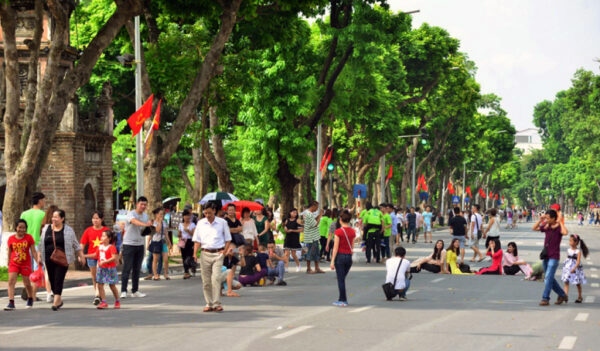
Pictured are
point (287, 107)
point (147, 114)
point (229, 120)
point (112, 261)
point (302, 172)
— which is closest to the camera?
point (112, 261)

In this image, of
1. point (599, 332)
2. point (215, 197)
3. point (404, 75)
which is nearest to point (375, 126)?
point (404, 75)

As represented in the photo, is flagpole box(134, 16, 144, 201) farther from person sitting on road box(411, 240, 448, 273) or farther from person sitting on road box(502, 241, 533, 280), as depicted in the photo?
person sitting on road box(502, 241, 533, 280)

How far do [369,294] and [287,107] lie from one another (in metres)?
22.9

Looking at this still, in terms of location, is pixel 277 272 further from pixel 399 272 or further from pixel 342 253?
pixel 342 253

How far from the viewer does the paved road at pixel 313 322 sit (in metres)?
13.3

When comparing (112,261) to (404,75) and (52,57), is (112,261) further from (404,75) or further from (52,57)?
(404,75)

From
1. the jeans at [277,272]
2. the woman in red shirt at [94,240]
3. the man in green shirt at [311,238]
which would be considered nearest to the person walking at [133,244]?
the woman in red shirt at [94,240]

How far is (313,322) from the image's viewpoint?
15.8m

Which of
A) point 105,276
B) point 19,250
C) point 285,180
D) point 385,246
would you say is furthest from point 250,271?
point 285,180

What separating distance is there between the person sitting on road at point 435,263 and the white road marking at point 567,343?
1420 centimetres

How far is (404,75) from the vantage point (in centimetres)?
6012

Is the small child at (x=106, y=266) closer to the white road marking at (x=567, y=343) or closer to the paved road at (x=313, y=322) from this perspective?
the paved road at (x=313, y=322)

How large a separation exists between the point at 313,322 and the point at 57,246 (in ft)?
14.8

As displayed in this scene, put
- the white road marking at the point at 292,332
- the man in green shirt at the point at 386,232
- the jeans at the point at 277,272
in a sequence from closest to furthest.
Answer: the white road marking at the point at 292,332, the jeans at the point at 277,272, the man in green shirt at the point at 386,232
